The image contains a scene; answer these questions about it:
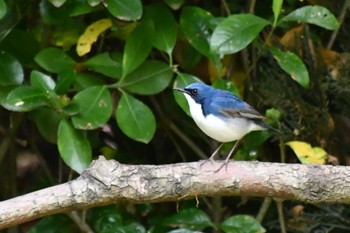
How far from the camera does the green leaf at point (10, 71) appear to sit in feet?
11.9

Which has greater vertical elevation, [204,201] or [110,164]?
[110,164]

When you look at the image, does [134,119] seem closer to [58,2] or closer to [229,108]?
[229,108]

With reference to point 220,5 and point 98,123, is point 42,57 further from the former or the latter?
point 220,5

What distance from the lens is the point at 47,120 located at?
3.80 metres

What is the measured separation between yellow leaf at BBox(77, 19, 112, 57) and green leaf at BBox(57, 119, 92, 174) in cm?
43

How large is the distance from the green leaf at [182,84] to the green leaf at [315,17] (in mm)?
458

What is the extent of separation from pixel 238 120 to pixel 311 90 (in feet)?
2.17

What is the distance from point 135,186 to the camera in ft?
9.13

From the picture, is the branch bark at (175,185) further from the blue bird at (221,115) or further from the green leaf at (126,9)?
Answer: the green leaf at (126,9)

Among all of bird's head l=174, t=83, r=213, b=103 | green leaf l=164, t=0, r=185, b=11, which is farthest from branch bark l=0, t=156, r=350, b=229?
A: green leaf l=164, t=0, r=185, b=11

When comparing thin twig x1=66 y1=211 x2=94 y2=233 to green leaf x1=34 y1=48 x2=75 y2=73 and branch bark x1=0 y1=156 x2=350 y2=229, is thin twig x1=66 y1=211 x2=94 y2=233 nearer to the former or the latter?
green leaf x1=34 y1=48 x2=75 y2=73

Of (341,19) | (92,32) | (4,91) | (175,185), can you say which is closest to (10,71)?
(4,91)

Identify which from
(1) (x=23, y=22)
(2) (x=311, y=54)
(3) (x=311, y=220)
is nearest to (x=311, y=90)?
(2) (x=311, y=54)

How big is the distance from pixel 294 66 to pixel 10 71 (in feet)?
3.86
